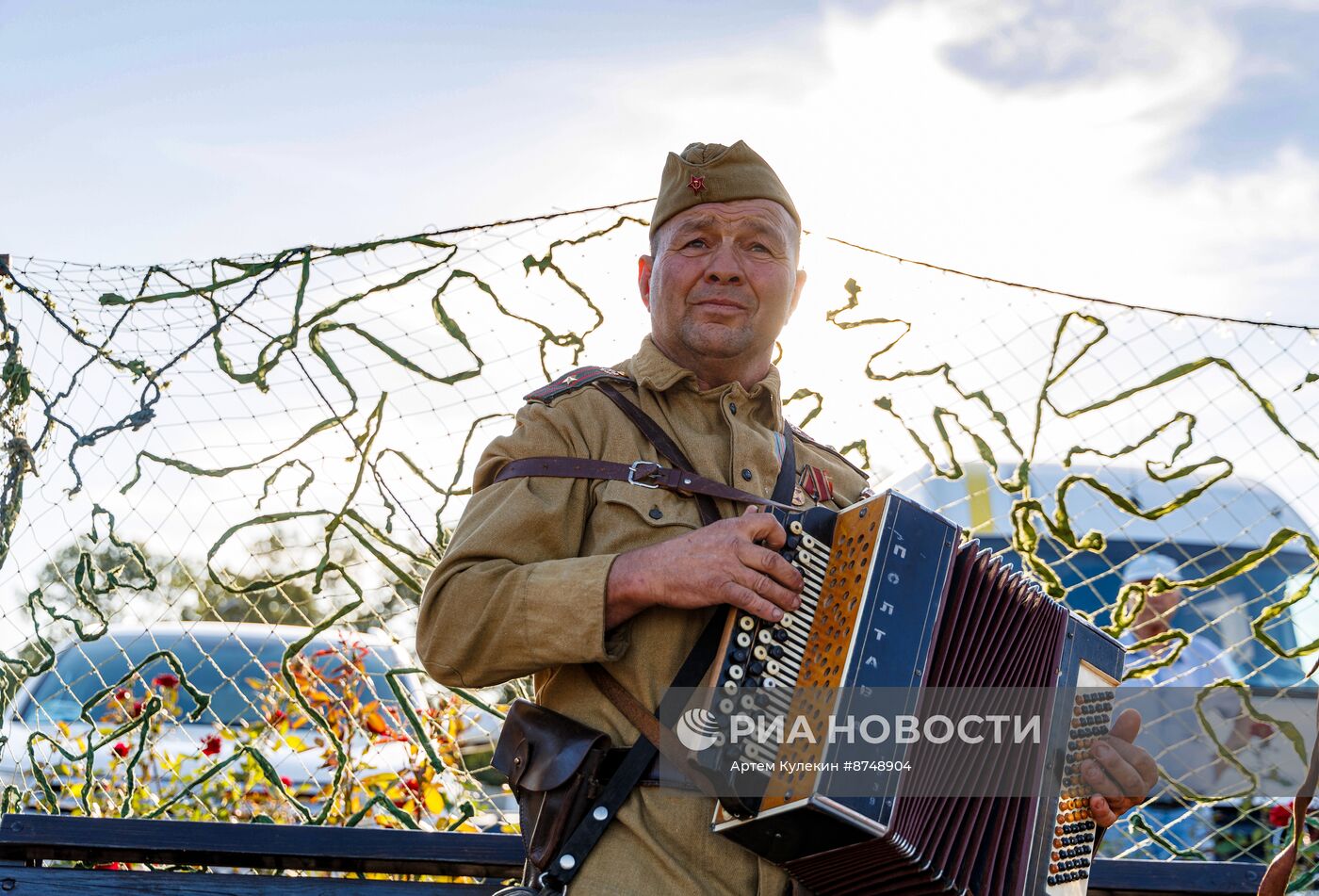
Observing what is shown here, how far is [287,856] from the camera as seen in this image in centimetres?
243

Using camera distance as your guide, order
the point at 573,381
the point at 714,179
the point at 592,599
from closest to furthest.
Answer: the point at 592,599 < the point at 573,381 < the point at 714,179

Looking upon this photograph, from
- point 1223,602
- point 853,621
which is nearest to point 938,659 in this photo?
point 853,621

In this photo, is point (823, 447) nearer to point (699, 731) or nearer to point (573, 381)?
point (573, 381)

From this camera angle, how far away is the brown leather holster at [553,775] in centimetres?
160

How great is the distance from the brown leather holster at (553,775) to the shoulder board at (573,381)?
1.70 feet

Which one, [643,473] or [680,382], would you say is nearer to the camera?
[643,473]

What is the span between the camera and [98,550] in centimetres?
261

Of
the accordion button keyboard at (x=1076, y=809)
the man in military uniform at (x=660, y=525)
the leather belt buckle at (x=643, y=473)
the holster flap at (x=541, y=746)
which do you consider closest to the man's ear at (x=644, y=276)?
the man in military uniform at (x=660, y=525)

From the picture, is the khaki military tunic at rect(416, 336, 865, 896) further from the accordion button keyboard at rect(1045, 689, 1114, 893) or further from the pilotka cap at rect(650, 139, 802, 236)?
the accordion button keyboard at rect(1045, 689, 1114, 893)

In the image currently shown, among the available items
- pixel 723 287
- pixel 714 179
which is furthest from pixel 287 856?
pixel 714 179

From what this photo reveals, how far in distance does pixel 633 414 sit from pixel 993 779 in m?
0.80

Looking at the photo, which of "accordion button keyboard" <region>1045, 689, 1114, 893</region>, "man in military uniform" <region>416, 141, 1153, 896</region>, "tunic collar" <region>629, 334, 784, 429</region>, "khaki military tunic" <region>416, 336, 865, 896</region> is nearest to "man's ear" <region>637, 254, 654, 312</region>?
"man in military uniform" <region>416, 141, 1153, 896</region>

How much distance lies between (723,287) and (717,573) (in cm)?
68

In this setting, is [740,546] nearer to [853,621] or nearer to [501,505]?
[853,621]
